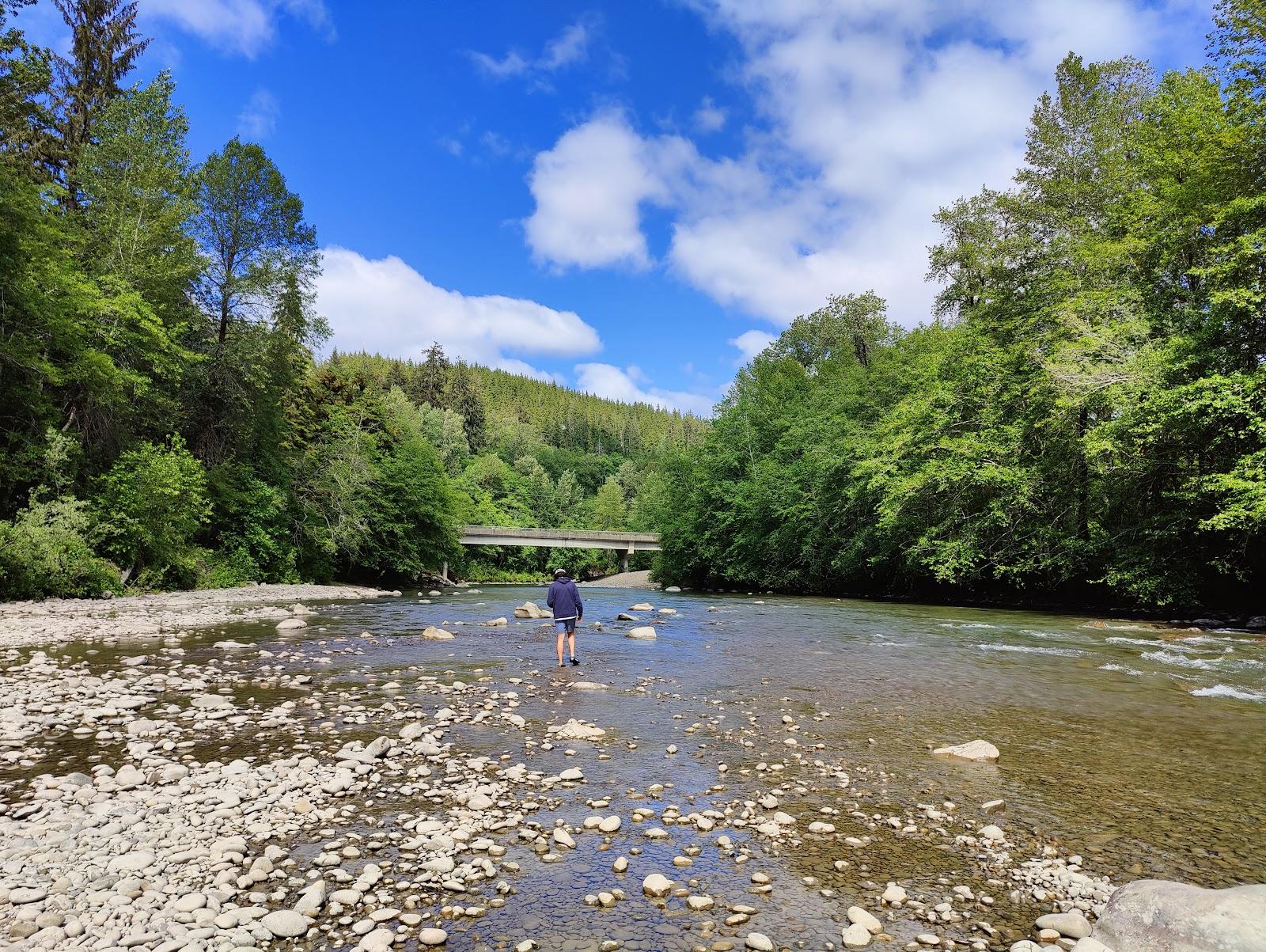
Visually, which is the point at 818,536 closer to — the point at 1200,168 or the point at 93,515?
the point at 1200,168

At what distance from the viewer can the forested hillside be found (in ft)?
69.4

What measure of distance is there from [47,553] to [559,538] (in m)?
52.2

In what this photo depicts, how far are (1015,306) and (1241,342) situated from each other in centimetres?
1257

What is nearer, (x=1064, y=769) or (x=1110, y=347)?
(x=1064, y=769)

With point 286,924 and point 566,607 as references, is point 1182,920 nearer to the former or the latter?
point 286,924

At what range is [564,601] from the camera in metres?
14.7

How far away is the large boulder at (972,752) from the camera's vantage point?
8406mm

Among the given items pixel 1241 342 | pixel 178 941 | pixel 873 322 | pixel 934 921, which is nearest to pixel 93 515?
pixel 178 941

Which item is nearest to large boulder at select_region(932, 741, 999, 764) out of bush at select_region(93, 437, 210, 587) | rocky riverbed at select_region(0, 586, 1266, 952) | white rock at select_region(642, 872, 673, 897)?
rocky riverbed at select_region(0, 586, 1266, 952)

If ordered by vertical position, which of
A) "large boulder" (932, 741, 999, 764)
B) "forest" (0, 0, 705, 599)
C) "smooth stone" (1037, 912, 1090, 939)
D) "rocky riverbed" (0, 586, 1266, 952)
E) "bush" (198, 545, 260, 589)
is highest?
"forest" (0, 0, 705, 599)

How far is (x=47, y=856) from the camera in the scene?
5.11 m

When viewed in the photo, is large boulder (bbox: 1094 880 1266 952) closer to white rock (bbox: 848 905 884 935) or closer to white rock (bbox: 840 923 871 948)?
white rock (bbox: 848 905 884 935)

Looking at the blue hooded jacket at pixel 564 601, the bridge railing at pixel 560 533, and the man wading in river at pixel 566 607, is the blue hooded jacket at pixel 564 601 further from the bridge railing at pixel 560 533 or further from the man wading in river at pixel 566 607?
the bridge railing at pixel 560 533

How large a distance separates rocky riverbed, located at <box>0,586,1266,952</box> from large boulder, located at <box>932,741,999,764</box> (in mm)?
41
